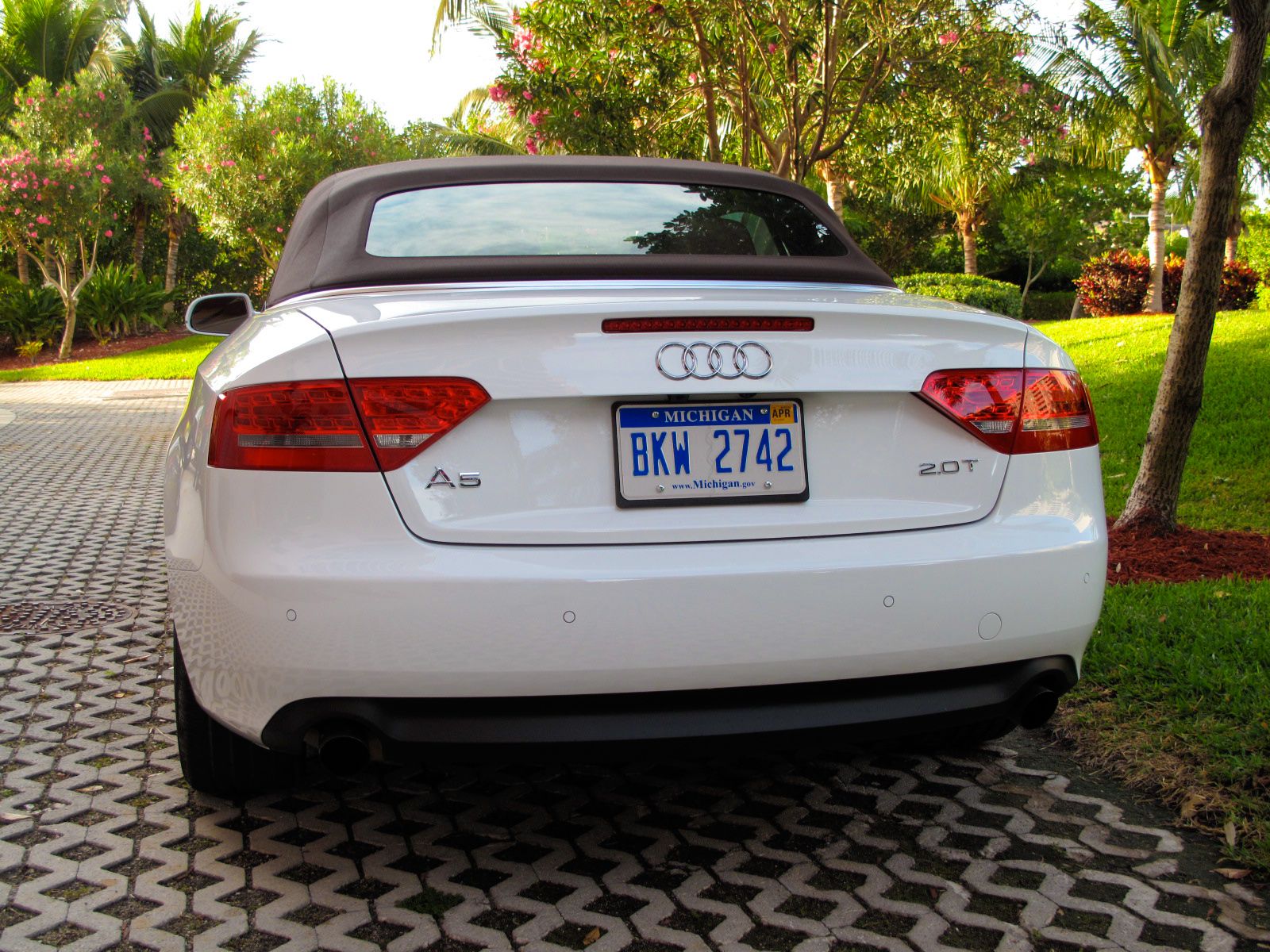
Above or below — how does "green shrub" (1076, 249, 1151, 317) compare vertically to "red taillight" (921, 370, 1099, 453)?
above

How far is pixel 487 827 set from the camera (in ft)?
9.70

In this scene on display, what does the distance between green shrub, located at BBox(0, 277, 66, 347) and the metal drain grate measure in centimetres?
2409

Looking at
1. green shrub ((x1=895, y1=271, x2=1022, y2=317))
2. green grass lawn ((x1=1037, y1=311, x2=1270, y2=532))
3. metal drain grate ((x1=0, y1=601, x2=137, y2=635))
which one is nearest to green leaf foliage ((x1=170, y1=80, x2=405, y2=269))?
green shrub ((x1=895, y1=271, x2=1022, y2=317))

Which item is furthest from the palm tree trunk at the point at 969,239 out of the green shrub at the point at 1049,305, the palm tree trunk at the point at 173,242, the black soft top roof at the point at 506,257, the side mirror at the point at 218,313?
the side mirror at the point at 218,313

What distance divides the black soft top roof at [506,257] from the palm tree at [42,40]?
3251 centimetres

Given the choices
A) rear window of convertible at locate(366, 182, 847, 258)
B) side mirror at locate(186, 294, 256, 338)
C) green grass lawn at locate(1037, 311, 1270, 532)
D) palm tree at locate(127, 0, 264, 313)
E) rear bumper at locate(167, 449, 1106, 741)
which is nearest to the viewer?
rear bumper at locate(167, 449, 1106, 741)

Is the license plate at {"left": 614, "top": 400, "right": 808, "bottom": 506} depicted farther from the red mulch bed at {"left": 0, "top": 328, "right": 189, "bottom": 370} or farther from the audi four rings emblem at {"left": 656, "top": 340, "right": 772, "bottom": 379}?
the red mulch bed at {"left": 0, "top": 328, "right": 189, "bottom": 370}

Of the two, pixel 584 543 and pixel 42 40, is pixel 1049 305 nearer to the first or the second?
pixel 42 40

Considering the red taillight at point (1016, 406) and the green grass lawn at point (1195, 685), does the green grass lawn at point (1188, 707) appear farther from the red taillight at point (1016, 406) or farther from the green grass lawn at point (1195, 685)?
the red taillight at point (1016, 406)

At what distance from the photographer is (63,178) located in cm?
2348

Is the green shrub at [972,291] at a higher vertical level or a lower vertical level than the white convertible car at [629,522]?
higher

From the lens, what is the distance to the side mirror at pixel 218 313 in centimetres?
403

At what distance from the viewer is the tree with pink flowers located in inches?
916

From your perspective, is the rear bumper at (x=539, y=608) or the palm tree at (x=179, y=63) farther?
the palm tree at (x=179, y=63)
